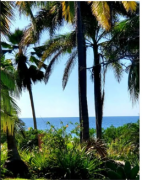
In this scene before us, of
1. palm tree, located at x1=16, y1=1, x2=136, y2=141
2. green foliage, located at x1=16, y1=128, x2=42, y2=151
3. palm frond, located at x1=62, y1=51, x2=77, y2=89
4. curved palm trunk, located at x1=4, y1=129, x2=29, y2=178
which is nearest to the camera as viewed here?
palm tree, located at x1=16, y1=1, x2=136, y2=141

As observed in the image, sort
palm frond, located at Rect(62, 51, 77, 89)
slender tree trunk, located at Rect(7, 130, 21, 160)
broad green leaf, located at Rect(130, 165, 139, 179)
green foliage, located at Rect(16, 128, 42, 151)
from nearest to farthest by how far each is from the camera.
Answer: broad green leaf, located at Rect(130, 165, 139, 179) → slender tree trunk, located at Rect(7, 130, 21, 160) → green foliage, located at Rect(16, 128, 42, 151) → palm frond, located at Rect(62, 51, 77, 89)

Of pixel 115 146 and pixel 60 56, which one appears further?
pixel 60 56

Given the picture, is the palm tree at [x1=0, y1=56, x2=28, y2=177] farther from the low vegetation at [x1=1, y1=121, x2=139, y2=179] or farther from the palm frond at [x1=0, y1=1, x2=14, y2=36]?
the palm frond at [x1=0, y1=1, x2=14, y2=36]

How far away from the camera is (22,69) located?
368cm

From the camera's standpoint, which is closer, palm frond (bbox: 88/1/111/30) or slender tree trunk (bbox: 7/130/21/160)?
palm frond (bbox: 88/1/111/30)

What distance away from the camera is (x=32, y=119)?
3.37 meters

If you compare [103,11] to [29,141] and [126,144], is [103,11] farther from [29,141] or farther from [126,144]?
[29,141]

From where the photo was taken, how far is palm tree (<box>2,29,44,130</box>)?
135 inches

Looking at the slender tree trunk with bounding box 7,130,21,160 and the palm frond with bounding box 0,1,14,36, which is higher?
the palm frond with bounding box 0,1,14,36

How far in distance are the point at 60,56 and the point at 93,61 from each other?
523mm

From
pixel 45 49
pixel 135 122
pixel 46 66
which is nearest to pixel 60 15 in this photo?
pixel 45 49

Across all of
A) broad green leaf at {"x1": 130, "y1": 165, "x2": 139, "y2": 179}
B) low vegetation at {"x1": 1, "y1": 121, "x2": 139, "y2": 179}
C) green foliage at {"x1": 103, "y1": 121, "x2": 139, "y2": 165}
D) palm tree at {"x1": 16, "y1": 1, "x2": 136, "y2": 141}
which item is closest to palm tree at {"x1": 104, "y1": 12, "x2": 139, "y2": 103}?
palm tree at {"x1": 16, "y1": 1, "x2": 136, "y2": 141}

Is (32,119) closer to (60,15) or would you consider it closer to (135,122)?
(135,122)

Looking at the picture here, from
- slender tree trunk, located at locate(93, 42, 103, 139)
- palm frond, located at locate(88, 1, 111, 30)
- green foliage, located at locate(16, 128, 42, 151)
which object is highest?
palm frond, located at locate(88, 1, 111, 30)
